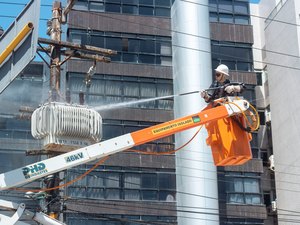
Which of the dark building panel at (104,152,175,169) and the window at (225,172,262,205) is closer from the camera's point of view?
the dark building panel at (104,152,175,169)

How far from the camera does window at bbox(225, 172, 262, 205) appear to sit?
131 ft

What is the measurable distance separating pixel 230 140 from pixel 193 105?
26.9 m

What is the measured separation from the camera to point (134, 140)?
11828 millimetres

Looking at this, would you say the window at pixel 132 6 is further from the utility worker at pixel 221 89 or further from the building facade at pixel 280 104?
the utility worker at pixel 221 89

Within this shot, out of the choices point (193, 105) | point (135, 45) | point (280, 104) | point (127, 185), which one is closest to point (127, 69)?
point (135, 45)

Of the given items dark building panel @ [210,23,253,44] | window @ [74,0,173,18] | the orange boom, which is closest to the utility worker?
the orange boom

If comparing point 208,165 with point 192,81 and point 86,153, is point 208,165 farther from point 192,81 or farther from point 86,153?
point 86,153

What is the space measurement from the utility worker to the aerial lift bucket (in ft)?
1.58

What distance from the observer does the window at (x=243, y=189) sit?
39875mm

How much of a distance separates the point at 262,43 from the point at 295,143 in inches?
390

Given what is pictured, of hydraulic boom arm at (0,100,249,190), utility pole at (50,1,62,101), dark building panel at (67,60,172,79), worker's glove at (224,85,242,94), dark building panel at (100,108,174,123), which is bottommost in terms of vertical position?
hydraulic boom arm at (0,100,249,190)

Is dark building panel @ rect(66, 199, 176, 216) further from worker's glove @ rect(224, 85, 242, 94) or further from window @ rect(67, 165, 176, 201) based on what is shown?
worker's glove @ rect(224, 85, 242, 94)

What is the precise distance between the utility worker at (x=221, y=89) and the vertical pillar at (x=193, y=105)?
24.0m

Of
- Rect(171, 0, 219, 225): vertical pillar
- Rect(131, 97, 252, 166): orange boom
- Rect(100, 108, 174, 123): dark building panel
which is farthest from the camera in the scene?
Rect(100, 108, 174, 123): dark building panel
